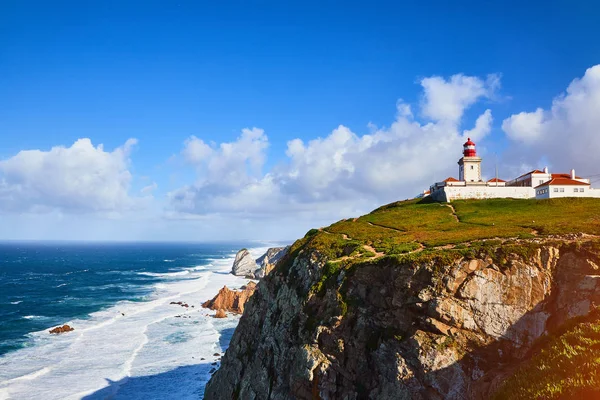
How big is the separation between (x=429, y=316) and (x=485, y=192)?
40050mm

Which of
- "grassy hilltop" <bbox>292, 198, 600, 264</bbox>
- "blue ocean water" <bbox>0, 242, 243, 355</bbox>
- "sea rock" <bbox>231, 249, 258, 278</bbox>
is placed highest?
"grassy hilltop" <bbox>292, 198, 600, 264</bbox>

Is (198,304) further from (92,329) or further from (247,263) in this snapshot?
(247,263)

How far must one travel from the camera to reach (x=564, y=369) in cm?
1416

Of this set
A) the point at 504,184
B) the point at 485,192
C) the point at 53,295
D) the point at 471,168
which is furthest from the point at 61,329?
the point at 504,184

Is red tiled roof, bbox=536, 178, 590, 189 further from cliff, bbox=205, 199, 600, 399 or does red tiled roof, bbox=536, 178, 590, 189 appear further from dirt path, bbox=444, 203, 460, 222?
cliff, bbox=205, 199, 600, 399

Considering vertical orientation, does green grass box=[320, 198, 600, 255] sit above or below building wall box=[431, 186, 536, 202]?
below

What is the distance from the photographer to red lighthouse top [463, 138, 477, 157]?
60594 millimetres

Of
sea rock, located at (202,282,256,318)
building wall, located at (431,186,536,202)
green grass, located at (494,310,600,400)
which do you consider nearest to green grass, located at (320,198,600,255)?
building wall, located at (431,186,536,202)

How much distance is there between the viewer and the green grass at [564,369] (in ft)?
41.4

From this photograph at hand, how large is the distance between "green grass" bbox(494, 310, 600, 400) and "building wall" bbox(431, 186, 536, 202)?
128 ft

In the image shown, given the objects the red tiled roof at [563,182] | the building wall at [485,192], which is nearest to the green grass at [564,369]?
the red tiled roof at [563,182]

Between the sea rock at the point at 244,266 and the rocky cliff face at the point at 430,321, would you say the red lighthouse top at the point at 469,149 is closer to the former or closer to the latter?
the rocky cliff face at the point at 430,321

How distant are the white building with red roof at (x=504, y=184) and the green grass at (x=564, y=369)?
38.4 meters

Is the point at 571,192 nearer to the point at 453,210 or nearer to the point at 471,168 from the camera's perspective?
the point at 471,168
